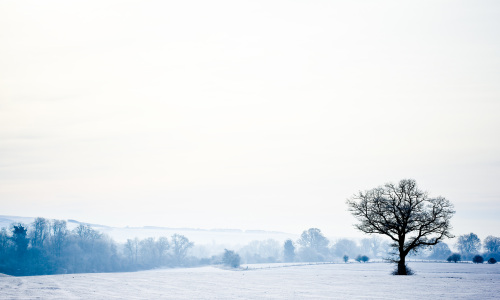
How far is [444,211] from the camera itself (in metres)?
56.5

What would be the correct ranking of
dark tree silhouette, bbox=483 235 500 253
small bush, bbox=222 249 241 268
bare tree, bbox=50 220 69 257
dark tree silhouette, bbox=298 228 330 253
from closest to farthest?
small bush, bbox=222 249 241 268
bare tree, bbox=50 220 69 257
dark tree silhouette, bbox=483 235 500 253
dark tree silhouette, bbox=298 228 330 253

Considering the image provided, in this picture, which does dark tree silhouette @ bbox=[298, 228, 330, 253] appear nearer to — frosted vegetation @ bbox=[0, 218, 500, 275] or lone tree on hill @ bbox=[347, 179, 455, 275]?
frosted vegetation @ bbox=[0, 218, 500, 275]

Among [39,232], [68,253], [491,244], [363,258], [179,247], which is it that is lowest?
[363,258]

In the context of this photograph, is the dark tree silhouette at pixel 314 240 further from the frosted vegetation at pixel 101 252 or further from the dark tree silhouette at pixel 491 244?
the dark tree silhouette at pixel 491 244

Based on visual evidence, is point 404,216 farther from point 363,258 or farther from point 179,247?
point 179,247

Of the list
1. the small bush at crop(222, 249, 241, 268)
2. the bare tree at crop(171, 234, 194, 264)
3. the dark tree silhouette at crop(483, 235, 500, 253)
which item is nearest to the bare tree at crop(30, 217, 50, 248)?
the bare tree at crop(171, 234, 194, 264)

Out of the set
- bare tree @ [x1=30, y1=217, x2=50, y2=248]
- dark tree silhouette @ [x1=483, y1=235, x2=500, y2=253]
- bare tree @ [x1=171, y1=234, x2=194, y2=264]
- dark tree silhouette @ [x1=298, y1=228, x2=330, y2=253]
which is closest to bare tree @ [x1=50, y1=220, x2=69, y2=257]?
bare tree @ [x1=30, y1=217, x2=50, y2=248]

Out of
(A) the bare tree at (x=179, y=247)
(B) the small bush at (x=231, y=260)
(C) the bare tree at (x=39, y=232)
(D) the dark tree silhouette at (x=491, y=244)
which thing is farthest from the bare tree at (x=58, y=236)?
(D) the dark tree silhouette at (x=491, y=244)

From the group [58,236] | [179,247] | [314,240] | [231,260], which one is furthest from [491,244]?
[58,236]

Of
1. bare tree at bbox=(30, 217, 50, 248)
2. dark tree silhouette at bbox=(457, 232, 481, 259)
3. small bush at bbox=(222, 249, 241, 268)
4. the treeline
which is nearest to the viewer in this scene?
the treeline

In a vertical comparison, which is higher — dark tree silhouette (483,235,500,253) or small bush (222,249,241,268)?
dark tree silhouette (483,235,500,253)

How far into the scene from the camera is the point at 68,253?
12194cm

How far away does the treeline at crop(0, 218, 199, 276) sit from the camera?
11181 centimetres

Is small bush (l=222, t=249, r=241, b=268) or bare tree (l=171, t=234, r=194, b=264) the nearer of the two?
small bush (l=222, t=249, r=241, b=268)
